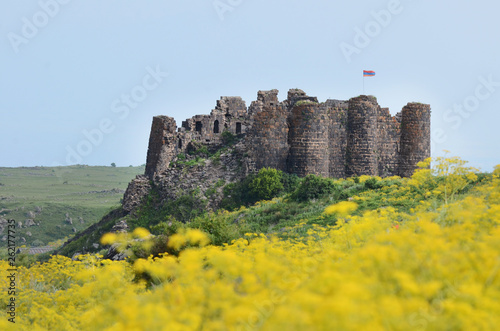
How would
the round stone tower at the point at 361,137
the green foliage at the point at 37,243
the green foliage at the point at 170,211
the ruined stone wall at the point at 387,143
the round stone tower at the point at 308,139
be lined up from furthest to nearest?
the green foliage at the point at 37,243 → the ruined stone wall at the point at 387,143 → the round stone tower at the point at 361,137 → the round stone tower at the point at 308,139 → the green foliage at the point at 170,211

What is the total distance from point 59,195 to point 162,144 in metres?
45.8

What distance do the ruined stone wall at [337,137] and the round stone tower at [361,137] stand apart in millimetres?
324

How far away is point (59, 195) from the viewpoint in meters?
66.1

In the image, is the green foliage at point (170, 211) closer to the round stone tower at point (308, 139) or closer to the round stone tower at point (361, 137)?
the round stone tower at point (308, 139)

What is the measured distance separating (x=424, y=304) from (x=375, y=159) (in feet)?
73.4

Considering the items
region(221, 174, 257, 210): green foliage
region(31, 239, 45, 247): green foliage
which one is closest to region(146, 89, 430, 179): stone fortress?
region(221, 174, 257, 210): green foliage

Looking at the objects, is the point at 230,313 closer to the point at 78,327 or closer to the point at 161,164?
the point at 78,327

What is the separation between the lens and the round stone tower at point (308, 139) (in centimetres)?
2367

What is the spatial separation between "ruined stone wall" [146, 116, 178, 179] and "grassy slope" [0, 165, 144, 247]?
8.46m

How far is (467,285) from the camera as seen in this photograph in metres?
4.16

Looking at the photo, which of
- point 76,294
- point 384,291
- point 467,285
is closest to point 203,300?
point 384,291

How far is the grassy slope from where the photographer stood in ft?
148

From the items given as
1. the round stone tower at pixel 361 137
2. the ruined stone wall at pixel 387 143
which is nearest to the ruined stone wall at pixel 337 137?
the round stone tower at pixel 361 137

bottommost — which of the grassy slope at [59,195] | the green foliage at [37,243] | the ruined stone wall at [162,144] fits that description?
the green foliage at [37,243]
